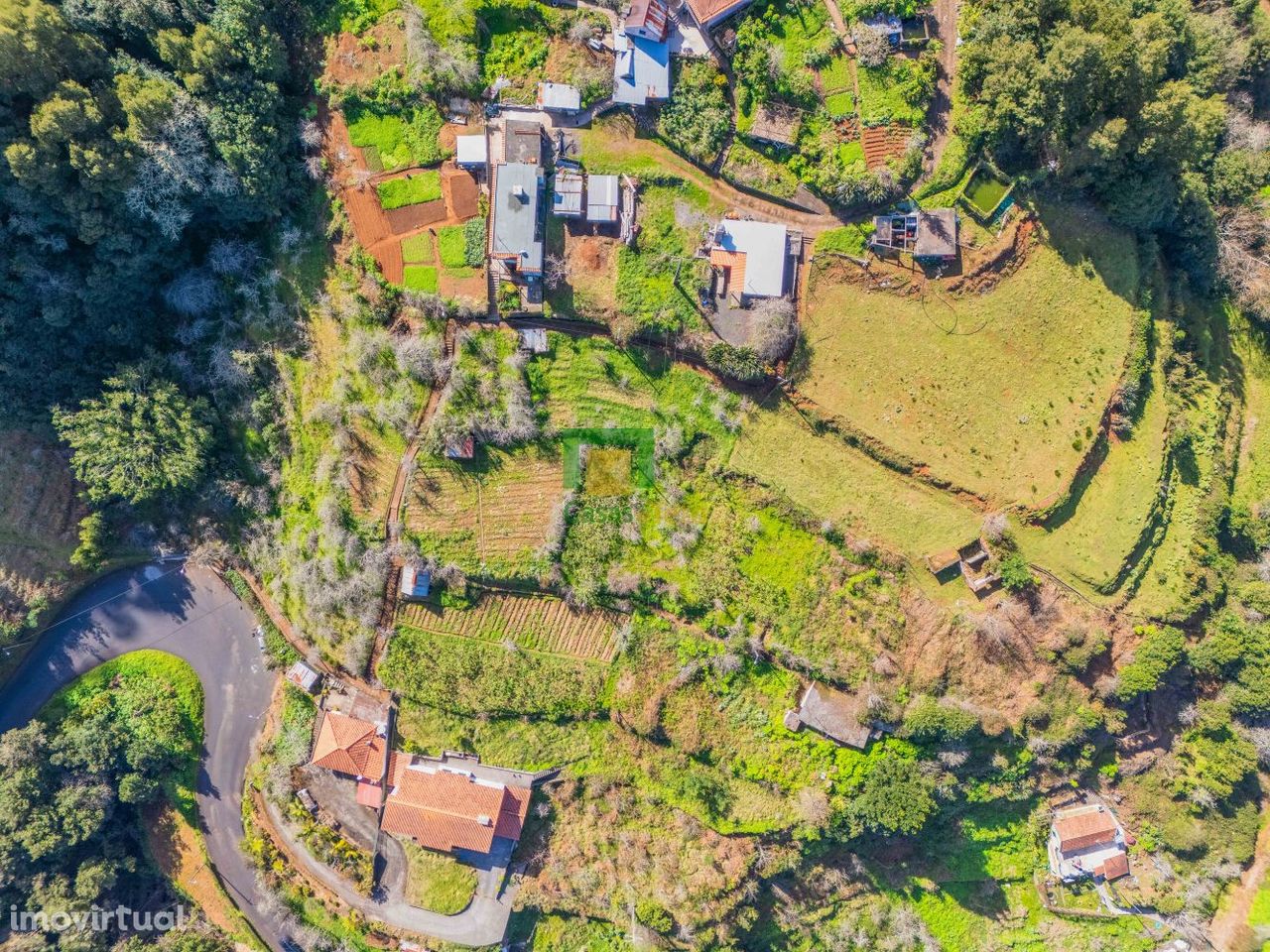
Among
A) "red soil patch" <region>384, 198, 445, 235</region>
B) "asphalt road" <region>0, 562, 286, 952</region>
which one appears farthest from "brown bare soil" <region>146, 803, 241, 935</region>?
"red soil patch" <region>384, 198, 445, 235</region>

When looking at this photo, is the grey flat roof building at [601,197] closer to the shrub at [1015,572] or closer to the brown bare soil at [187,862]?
the shrub at [1015,572]

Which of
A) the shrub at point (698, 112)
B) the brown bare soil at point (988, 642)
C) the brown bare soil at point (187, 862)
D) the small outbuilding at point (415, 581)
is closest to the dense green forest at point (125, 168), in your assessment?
the small outbuilding at point (415, 581)

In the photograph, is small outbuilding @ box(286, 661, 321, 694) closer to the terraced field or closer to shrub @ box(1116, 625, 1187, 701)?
the terraced field

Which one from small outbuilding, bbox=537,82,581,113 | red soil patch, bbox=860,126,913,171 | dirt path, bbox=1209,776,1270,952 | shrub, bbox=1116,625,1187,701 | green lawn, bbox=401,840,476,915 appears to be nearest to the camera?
small outbuilding, bbox=537,82,581,113

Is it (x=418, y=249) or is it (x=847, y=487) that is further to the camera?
(x=847, y=487)

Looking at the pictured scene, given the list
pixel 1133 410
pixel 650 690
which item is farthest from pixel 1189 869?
pixel 650 690

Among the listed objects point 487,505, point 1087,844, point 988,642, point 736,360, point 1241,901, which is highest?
point 736,360

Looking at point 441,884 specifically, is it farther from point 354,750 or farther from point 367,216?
point 367,216

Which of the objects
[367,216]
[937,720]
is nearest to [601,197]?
[367,216]
